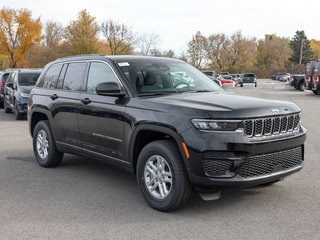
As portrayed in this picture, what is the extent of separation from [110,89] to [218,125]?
151 cm

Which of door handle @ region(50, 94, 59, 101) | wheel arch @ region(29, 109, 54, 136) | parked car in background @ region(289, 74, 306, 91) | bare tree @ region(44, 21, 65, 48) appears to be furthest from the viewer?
bare tree @ region(44, 21, 65, 48)

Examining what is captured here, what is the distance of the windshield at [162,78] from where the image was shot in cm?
561

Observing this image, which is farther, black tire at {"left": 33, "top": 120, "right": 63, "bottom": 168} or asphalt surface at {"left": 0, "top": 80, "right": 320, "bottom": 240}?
black tire at {"left": 33, "top": 120, "right": 63, "bottom": 168}

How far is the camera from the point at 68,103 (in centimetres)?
652

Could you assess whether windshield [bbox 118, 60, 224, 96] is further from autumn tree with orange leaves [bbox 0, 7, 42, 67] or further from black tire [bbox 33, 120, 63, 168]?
autumn tree with orange leaves [bbox 0, 7, 42, 67]

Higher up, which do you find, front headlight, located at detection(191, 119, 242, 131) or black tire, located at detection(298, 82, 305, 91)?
front headlight, located at detection(191, 119, 242, 131)

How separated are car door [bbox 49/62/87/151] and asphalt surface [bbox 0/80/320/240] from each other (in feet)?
1.99

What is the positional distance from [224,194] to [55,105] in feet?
10.0

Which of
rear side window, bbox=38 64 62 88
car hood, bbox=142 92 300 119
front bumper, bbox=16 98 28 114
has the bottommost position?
front bumper, bbox=16 98 28 114

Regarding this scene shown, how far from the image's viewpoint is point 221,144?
4.50 m

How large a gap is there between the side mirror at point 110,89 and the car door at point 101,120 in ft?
0.42

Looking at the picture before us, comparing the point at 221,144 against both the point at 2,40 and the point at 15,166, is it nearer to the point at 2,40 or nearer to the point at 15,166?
the point at 15,166

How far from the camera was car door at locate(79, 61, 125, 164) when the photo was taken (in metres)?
5.54

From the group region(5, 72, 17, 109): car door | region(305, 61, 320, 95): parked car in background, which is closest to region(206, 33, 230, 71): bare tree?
region(305, 61, 320, 95): parked car in background
